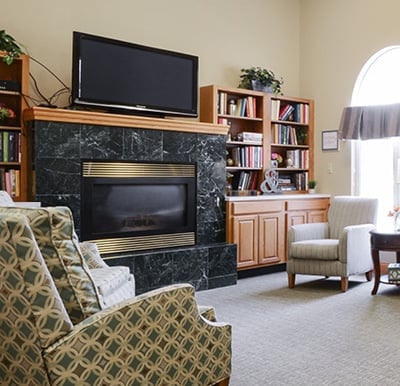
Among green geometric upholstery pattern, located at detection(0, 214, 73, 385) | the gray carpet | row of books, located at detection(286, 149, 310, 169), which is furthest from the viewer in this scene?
row of books, located at detection(286, 149, 310, 169)

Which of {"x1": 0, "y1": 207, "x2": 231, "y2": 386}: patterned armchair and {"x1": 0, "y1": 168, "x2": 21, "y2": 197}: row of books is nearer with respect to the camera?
{"x1": 0, "y1": 207, "x2": 231, "y2": 386}: patterned armchair

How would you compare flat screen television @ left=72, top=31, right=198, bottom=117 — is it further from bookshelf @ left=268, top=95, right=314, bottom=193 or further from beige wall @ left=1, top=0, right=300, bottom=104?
bookshelf @ left=268, top=95, right=314, bottom=193

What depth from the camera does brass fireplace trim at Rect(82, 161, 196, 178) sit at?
464cm

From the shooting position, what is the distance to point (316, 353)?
126 inches

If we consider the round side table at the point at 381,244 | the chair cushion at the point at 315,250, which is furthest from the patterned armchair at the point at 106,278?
the round side table at the point at 381,244

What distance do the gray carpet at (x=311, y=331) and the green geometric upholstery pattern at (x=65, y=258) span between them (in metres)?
1.24

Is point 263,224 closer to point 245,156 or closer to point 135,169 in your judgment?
point 245,156

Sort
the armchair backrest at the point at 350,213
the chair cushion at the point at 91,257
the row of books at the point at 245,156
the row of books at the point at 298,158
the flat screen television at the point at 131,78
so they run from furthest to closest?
the row of books at the point at 298,158 < the row of books at the point at 245,156 < the armchair backrest at the point at 350,213 < the flat screen television at the point at 131,78 < the chair cushion at the point at 91,257

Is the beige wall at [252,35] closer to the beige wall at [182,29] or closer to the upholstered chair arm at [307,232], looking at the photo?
the beige wall at [182,29]

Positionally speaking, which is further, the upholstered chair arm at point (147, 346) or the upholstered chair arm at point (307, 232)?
the upholstered chair arm at point (307, 232)

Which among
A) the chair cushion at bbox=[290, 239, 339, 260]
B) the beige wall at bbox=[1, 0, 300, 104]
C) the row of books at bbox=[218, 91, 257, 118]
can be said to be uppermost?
the beige wall at bbox=[1, 0, 300, 104]

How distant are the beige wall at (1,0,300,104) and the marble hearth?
649 mm

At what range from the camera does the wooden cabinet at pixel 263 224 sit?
561cm

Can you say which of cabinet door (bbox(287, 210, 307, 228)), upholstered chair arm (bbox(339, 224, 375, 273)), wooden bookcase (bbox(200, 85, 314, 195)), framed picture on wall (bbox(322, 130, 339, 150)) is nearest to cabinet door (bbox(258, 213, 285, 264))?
cabinet door (bbox(287, 210, 307, 228))
